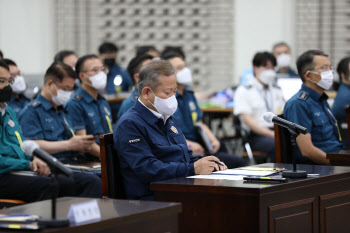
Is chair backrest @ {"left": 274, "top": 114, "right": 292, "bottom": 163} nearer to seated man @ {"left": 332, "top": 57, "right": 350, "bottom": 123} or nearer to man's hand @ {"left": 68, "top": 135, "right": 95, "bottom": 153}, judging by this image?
man's hand @ {"left": 68, "top": 135, "right": 95, "bottom": 153}

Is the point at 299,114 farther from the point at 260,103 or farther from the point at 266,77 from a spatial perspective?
the point at 266,77

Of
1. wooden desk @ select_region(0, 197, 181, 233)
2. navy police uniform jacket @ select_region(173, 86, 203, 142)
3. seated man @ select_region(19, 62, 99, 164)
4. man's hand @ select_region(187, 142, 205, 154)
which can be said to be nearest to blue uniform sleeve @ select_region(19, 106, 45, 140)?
seated man @ select_region(19, 62, 99, 164)

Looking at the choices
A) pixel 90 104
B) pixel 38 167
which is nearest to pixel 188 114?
pixel 90 104

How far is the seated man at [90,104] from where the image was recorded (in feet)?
18.7

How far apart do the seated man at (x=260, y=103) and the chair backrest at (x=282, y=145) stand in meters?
1.92

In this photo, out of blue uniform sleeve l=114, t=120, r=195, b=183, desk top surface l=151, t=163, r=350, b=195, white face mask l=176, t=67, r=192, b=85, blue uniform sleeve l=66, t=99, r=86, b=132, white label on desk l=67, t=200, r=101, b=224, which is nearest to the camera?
white label on desk l=67, t=200, r=101, b=224

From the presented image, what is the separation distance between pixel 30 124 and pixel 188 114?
→ 6.10 ft

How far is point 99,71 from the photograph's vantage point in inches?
238

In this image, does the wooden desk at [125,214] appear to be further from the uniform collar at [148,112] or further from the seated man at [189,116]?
the seated man at [189,116]

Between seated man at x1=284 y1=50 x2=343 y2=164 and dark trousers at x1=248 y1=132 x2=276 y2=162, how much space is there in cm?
156

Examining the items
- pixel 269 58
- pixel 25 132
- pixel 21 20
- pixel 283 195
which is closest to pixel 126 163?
pixel 283 195

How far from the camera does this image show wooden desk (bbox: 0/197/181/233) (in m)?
2.55

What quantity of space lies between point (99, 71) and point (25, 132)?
4.06 feet

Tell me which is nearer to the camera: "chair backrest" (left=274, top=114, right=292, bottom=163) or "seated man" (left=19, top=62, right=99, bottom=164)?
"chair backrest" (left=274, top=114, right=292, bottom=163)
